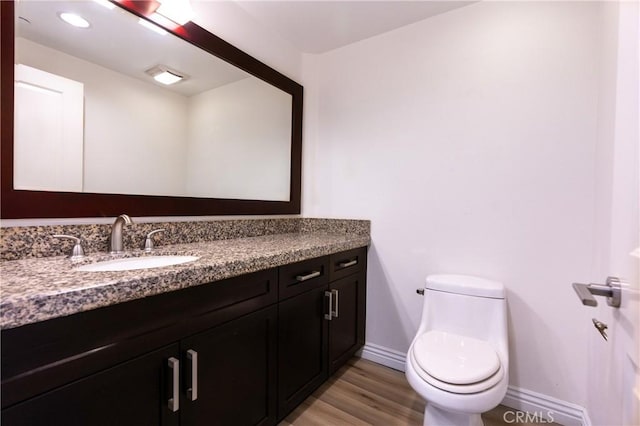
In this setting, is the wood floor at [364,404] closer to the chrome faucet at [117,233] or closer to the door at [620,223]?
the door at [620,223]

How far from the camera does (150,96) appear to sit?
4.58 feet

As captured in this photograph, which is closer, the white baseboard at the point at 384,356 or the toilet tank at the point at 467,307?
the toilet tank at the point at 467,307

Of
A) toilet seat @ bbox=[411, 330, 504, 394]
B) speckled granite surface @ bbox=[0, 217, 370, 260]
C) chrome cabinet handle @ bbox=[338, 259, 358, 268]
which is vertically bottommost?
toilet seat @ bbox=[411, 330, 504, 394]

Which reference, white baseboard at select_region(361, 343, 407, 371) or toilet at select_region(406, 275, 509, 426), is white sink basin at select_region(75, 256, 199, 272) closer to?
toilet at select_region(406, 275, 509, 426)

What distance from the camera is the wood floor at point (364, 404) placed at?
1411 mm

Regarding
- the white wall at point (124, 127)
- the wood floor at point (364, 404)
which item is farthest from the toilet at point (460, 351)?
the white wall at point (124, 127)

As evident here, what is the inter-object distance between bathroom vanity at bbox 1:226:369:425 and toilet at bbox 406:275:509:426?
584mm

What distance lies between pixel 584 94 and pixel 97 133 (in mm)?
2249

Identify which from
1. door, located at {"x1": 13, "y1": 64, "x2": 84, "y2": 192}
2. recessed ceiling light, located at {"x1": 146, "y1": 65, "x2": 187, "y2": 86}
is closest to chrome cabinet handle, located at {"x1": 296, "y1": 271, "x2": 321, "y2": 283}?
door, located at {"x1": 13, "y1": 64, "x2": 84, "y2": 192}

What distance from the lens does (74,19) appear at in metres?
1.12

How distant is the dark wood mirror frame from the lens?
944mm

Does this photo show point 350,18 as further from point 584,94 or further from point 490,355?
point 490,355

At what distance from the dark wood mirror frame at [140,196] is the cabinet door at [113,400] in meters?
0.68

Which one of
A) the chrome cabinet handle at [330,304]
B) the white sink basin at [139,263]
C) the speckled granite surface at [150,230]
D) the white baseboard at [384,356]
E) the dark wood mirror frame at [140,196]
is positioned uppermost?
the dark wood mirror frame at [140,196]
